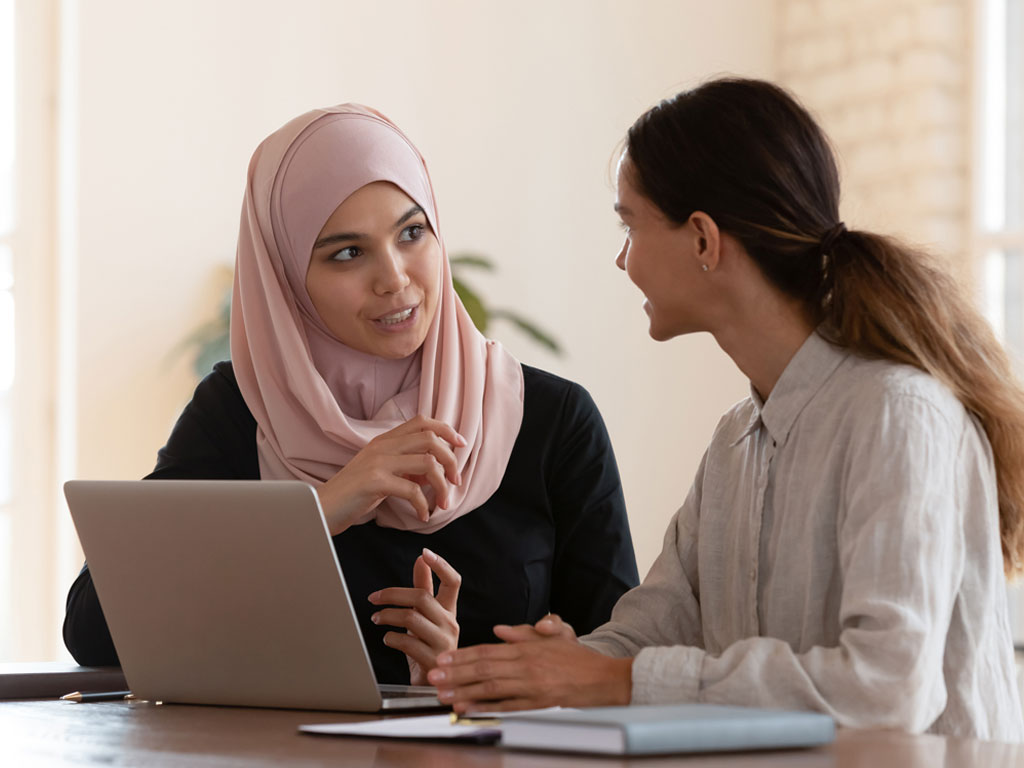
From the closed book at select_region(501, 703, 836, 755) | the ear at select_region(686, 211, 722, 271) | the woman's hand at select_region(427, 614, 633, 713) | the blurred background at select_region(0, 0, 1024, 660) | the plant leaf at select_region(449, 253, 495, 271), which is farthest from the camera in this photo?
the plant leaf at select_region(449, 253, 495, 271)

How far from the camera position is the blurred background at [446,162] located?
3.81m

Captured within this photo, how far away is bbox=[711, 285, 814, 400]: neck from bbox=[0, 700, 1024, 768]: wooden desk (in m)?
0.50

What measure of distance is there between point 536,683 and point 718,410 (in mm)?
4065

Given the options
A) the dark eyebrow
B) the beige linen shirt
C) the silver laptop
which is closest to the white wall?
the dark eyebrow

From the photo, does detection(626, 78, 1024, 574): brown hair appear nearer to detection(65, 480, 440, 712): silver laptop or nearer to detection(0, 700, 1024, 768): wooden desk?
detection(0, 700, 1024, 768): wooden desk

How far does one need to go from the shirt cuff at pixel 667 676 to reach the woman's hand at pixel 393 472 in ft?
1.52

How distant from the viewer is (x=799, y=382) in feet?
4.90

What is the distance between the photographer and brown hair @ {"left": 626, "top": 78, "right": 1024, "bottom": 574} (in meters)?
1.41

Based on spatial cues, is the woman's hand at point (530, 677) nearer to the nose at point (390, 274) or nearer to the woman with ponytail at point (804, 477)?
the woman with ponytail at point (804, 477)

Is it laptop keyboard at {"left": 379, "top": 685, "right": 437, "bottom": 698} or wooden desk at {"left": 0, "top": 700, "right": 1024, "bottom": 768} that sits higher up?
wooden desk at {"left": 0, "top": 700, "right": 1024, "bottom": 768}

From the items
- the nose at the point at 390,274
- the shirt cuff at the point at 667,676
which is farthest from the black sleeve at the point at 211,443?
the shirt cuff at the point at 667,676

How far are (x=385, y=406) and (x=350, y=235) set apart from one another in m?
0.28

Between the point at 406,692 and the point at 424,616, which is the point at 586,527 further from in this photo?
the point at 406,692

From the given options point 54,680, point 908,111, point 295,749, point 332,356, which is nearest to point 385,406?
point 332,356
